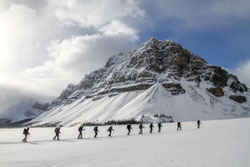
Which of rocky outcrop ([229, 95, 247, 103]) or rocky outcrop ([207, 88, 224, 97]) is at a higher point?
rocky outcrop ([207, 88, 224, 97])

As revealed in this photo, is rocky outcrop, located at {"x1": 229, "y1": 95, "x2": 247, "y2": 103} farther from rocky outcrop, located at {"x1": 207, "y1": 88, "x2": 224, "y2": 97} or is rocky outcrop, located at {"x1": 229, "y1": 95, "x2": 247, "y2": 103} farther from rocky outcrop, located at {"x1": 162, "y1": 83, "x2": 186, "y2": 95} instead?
rocky outcrop, located at {"x1": 162, "y1": 83, "x2": 186, "y2": 95}

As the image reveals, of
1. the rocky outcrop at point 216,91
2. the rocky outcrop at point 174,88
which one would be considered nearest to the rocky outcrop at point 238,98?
the rocky outcrop at point 216,91

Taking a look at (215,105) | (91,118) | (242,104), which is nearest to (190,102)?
(215,105)

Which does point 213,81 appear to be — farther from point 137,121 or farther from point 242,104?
point 137,121

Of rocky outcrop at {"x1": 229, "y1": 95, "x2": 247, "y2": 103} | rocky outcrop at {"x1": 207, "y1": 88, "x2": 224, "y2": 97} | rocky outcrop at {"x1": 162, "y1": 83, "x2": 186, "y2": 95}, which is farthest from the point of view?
rocky outcrop at {"x1": 162, "y1": 83, "x2": 186, "y2": 95}

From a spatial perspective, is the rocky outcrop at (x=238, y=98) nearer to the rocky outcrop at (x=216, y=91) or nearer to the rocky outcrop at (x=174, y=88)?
the rocky outcrop at (x=216, y=91)

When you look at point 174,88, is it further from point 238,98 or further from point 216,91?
point 238,98

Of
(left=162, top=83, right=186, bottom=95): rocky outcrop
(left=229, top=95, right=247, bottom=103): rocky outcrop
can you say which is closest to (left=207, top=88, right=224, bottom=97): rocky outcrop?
(left=229, top=95, right=247, bottom=103): rocky outcrop

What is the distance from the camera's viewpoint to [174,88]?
188125 millimetres

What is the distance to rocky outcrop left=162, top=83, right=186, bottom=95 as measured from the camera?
184375 mm

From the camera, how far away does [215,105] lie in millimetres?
164625

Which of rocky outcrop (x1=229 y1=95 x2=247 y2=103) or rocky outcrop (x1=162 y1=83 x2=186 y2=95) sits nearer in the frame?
rocky outcrop (x1=229 y1=95 x2=247 y2=103)

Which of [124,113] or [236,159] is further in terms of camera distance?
[124,113]

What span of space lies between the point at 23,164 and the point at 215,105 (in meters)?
177
